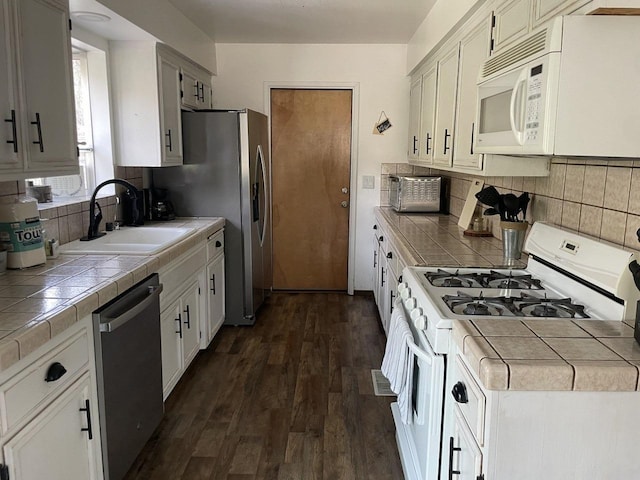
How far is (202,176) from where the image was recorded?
3762mm

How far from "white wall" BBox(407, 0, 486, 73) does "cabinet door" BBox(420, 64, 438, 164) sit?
0.16 m

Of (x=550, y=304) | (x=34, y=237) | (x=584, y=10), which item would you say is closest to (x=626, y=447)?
(x=550, y=304)

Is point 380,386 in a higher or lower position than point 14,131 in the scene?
lower

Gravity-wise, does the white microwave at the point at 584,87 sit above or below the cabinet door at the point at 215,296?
above

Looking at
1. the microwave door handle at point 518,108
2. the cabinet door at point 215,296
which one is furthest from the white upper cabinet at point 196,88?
the microwave door handle at point 518,108

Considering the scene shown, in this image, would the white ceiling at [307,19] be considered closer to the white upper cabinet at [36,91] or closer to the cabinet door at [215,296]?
the white upper cabinet at [36,91]

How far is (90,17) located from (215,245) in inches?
63.9

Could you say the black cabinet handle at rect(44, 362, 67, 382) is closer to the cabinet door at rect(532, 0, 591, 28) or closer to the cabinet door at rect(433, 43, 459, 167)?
the cabinet door at rect(532, 0, 591, 28)

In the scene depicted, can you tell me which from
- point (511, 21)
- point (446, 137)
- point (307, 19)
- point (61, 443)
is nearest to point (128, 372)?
point (61, 443)

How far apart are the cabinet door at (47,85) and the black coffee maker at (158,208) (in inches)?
53.8

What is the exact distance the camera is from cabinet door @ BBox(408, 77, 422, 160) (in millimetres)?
4105

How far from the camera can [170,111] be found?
→ 136 inches

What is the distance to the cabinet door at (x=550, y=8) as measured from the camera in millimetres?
1452

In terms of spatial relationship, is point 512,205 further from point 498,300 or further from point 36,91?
point 36,91
